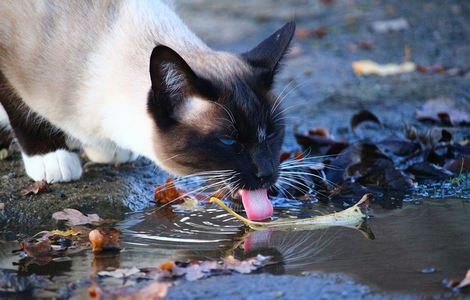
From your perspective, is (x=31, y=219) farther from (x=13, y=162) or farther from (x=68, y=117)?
(x=13, y=162)

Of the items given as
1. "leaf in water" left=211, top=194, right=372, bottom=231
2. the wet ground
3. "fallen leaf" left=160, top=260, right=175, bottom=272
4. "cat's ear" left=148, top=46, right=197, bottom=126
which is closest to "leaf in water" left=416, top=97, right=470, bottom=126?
the wet ground

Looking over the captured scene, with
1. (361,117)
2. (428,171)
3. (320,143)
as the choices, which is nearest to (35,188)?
(320,143)

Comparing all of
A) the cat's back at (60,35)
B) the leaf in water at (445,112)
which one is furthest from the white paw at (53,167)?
the leaf in water at (445,112)

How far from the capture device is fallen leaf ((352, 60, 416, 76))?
6.53m

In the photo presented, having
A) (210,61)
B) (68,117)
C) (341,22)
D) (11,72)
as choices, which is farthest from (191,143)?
(341,22)

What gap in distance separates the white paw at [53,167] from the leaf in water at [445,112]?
2.33 meters

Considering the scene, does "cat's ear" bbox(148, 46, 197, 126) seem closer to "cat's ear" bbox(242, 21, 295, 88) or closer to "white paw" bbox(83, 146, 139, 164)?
"cat's ear" bbox(242, 21, 295, 88)

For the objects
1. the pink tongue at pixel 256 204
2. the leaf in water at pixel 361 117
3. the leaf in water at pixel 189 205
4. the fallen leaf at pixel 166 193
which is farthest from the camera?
the leaf in water at pixel 361 117

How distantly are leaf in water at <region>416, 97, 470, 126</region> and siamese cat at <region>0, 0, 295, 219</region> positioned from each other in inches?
70.1

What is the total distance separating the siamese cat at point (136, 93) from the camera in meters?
3.61

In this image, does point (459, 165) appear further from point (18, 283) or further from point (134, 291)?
point (18, 283)

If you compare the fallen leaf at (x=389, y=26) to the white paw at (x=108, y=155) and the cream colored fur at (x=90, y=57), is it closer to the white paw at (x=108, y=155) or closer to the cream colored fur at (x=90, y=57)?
the white paw at (x=108, y=155)

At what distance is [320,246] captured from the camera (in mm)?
3324

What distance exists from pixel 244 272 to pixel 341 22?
5.64 m
